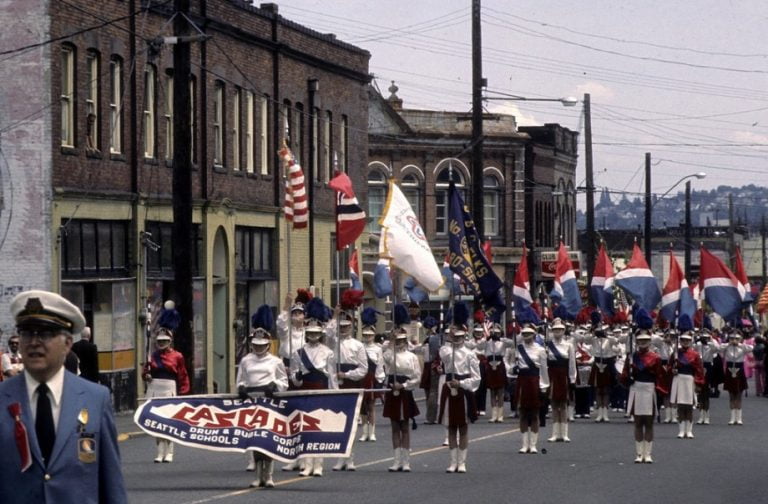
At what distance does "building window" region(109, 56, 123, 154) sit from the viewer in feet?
117

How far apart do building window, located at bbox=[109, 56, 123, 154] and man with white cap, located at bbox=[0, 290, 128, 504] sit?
1108 inches

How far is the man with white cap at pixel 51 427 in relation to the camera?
7535 mm

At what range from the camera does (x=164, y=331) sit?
24.2 m

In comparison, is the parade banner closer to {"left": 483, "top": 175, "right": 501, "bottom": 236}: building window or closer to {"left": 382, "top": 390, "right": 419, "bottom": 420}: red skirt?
{"left": 382, "top": 390, "right": 419, "bottom": 420}: red skirt

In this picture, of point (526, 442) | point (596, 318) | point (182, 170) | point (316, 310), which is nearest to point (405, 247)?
point (316, 310)

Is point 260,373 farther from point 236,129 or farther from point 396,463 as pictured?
point 236,129

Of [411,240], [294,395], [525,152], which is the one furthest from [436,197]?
[294,395]

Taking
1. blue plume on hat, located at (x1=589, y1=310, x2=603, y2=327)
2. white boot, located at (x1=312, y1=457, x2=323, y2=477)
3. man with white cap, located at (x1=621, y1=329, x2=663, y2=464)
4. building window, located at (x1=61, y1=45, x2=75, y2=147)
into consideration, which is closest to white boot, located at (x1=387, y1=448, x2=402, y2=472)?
white boot, located at (x1=312, y1=457, x2=323, y2=477)

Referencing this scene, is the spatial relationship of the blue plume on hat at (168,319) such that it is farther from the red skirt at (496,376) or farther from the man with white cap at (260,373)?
the red skirt at (496,376)

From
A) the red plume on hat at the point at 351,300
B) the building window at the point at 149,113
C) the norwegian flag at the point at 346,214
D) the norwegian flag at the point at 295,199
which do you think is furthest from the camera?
the building window at the point at 149,113

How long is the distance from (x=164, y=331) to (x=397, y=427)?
3645 mm

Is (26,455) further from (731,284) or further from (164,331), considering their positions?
(731,284)

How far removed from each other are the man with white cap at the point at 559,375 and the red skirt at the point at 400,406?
5974 millimetres

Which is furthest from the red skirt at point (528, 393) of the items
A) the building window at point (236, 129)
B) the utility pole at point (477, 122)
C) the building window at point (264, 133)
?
the building window at point (264, 133)
